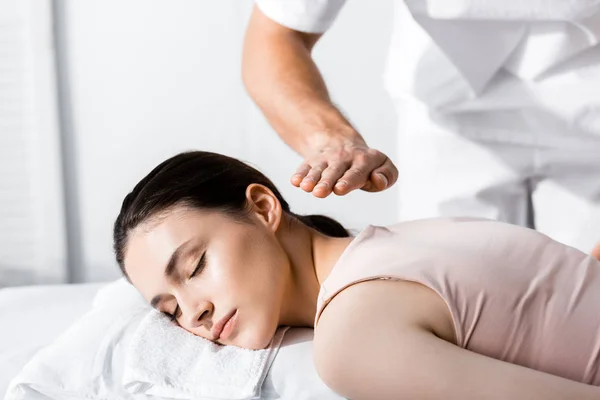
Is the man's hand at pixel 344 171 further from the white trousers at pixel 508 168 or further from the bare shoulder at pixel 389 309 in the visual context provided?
the white trousers at pixel 508 168

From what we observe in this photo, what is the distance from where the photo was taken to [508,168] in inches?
64.7

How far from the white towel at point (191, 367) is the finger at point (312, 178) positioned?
34cm

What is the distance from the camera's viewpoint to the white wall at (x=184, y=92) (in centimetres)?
290

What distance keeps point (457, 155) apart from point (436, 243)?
42 cm

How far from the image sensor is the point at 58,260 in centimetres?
308

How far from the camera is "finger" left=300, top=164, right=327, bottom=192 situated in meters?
1.16

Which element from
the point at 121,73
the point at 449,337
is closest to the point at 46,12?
the point at 121,73

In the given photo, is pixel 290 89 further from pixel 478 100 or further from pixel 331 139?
pixel 478 100

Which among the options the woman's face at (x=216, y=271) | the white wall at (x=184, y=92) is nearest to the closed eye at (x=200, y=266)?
the woman's face at (x=216, y=271)

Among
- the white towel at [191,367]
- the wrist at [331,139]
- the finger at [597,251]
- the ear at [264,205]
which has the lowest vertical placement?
the white towel at [191,367]

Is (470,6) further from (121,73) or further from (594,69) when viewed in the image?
(121,73)

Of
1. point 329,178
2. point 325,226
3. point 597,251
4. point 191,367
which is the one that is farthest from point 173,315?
point 597,251

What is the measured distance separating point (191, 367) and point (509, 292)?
0.53m

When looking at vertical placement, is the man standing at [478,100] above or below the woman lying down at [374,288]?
above
